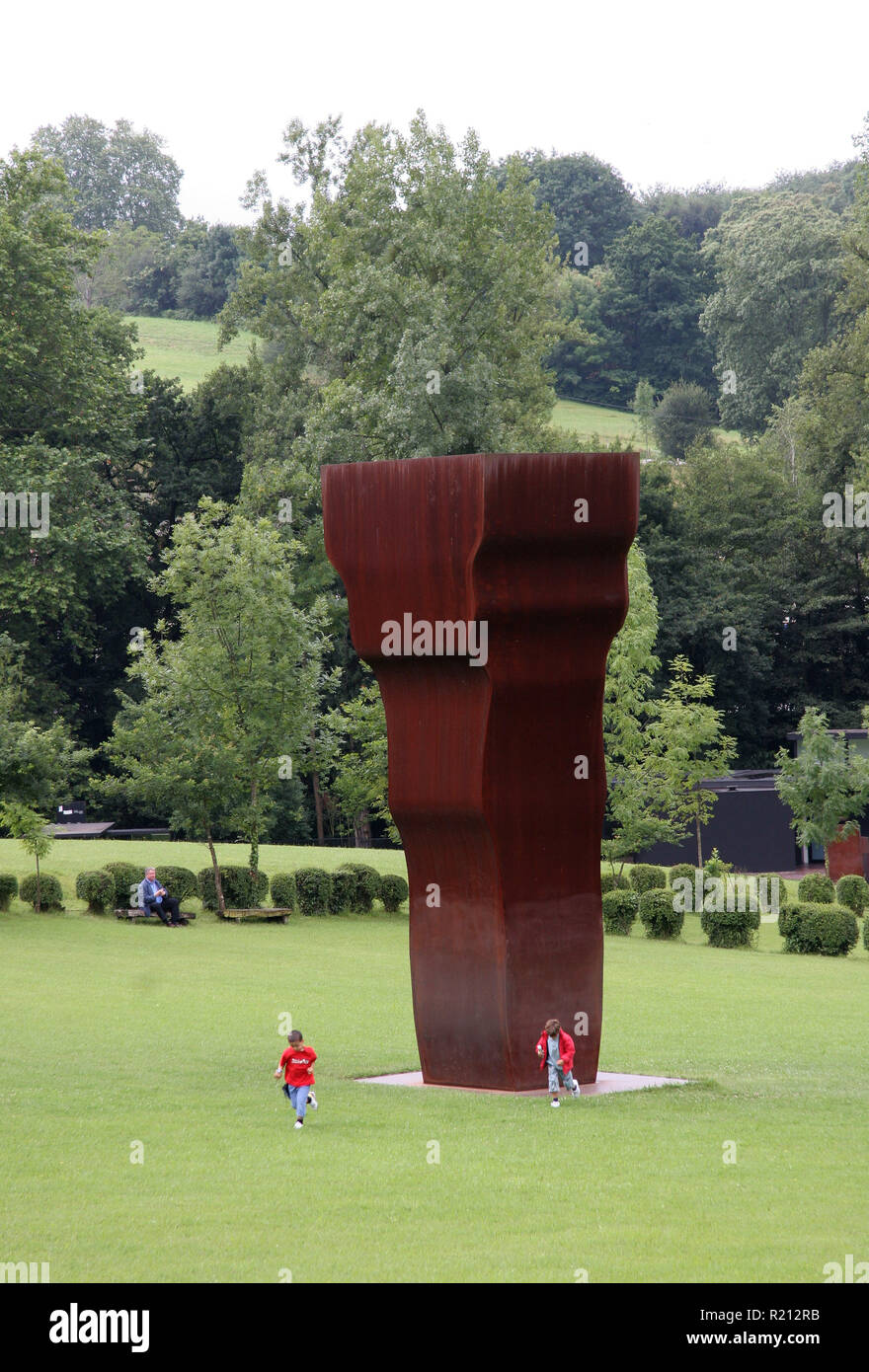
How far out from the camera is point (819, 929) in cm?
3188

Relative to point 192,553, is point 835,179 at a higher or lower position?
higher

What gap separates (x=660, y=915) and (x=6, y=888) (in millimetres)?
13288

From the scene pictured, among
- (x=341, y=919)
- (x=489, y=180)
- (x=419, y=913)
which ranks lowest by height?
(x=341, y=919)

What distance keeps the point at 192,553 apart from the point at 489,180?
1957 cm

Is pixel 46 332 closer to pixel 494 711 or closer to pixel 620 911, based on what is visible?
pixel 620 911

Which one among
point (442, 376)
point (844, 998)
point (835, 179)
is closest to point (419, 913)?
point (844, 998)

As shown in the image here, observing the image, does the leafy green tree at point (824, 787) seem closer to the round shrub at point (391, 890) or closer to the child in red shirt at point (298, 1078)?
the round shrub at point (391, 890)

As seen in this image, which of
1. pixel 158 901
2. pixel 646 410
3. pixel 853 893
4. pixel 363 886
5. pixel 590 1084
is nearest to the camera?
pixel 590 1084

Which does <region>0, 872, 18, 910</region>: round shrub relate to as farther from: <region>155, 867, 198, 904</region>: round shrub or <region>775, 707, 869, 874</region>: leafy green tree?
<region>775, 707, 869, 874</region>: leafy green tree

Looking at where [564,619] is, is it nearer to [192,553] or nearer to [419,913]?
[419,913]

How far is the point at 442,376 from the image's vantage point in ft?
145

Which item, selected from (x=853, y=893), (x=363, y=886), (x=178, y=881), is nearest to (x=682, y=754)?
(x=853, y=893)

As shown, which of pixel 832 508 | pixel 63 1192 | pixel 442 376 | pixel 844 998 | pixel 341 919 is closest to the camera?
pixel 63 1192

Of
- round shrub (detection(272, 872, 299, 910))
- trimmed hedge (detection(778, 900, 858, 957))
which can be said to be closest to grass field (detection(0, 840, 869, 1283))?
trimmed hedge (detection(778, 900, 858, 957))
